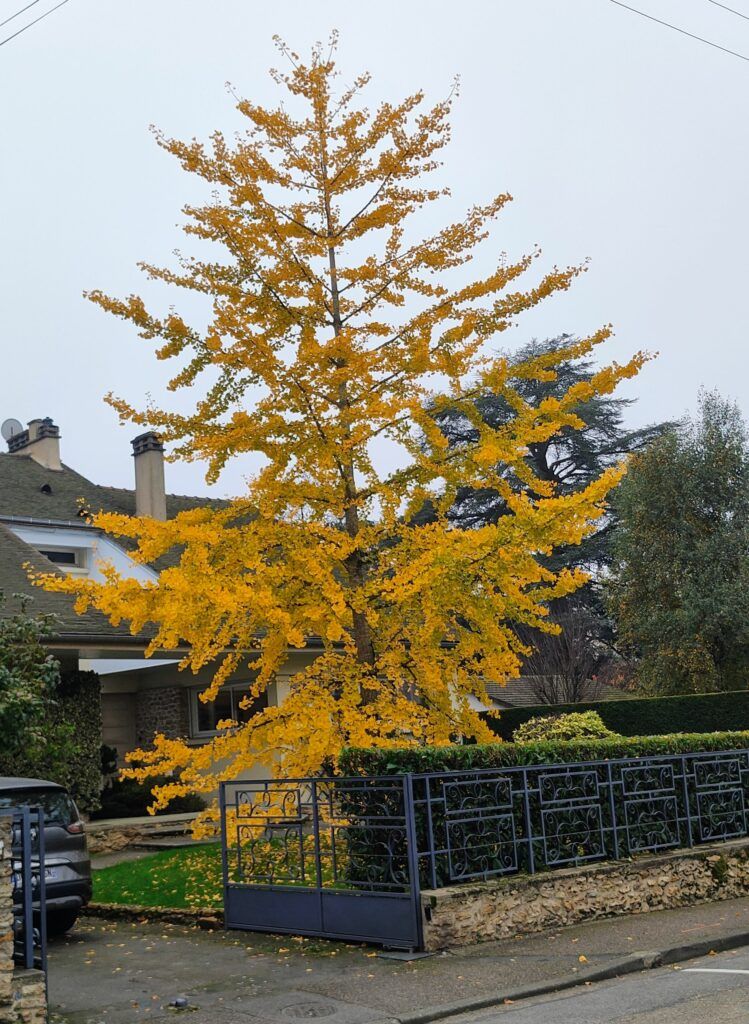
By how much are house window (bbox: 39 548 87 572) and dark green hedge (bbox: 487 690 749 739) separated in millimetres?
12187

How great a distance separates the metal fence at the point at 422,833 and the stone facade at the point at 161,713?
30.5 ft

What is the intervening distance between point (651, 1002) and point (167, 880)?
766cm

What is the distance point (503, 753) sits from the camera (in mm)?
10250

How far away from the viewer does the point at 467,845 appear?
959 cm

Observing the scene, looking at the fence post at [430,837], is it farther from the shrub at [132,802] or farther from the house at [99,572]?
the shrub at [132,802]

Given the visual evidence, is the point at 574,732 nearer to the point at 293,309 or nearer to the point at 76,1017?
the point at 293,309

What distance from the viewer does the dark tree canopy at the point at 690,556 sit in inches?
1179

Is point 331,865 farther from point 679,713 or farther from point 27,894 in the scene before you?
point 679,713

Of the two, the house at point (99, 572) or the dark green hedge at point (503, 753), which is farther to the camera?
the house at point (99, 572)

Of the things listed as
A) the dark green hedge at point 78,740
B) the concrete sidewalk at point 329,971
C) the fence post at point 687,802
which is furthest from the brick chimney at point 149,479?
the fence post at point 687,802

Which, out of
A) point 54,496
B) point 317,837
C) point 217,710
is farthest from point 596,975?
point 54,496

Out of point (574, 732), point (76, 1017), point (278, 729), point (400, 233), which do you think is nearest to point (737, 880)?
point (574, 732)

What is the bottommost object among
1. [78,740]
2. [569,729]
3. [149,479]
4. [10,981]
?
[10,981]

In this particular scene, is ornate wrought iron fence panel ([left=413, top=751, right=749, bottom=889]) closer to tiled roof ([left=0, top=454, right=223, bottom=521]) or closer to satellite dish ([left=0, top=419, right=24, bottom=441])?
tiled roof ([left=0, top=454, right=223, bottom=521])
